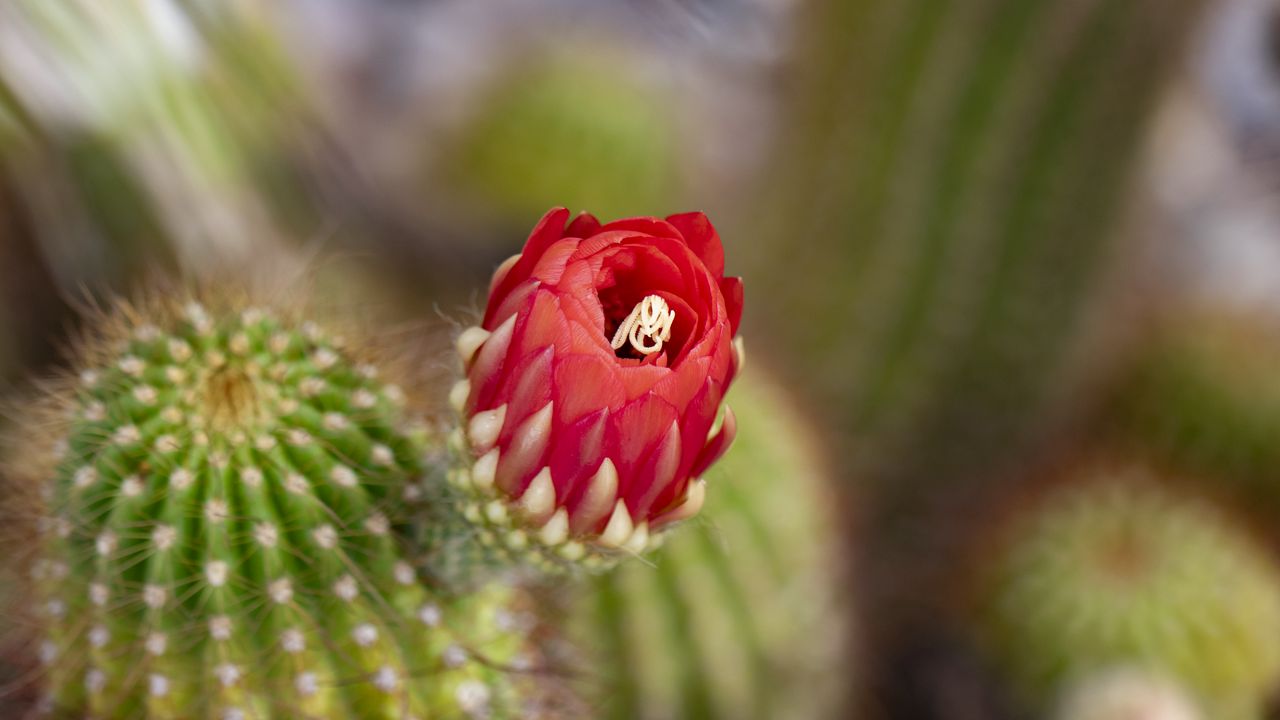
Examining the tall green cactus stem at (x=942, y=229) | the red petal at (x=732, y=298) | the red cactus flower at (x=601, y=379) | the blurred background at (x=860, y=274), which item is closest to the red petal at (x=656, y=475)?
the red cactus flower at (x=601, y=379)

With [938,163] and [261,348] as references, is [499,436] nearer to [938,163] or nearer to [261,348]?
[261,348]

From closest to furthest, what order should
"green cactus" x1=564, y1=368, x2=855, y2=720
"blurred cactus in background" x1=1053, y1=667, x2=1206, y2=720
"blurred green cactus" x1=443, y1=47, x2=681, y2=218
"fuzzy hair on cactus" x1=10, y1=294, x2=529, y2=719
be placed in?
"fuzzy hair on cactus" x1=10, y1=294, x2=529, y2=719
"green cactus" x1=564, y1=368, x2=855, y2=720
"blurred cactus in background" x1=1053, y1=667, x2=1206, y2=720
"blurred green cactus" x1=443, y1=47, x2=681, y2=218

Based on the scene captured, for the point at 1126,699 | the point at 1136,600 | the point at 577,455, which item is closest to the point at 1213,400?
the point at 1136,600

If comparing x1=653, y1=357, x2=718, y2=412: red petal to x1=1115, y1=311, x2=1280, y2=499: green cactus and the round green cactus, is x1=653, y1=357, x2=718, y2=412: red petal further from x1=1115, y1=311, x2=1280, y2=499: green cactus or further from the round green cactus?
x1=1115, y1=311, x2=1280, y2=499: green cactus

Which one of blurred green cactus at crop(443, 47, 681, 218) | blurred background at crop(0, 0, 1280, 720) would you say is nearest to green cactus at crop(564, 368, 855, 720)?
blurred background at crop(0, 0, 1280, 720)

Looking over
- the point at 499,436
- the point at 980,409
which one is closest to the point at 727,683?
the point at 499,436

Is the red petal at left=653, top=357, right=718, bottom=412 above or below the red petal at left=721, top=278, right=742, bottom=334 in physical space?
below

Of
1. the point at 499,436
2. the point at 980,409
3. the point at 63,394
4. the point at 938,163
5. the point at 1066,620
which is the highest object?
the point at 938,163
